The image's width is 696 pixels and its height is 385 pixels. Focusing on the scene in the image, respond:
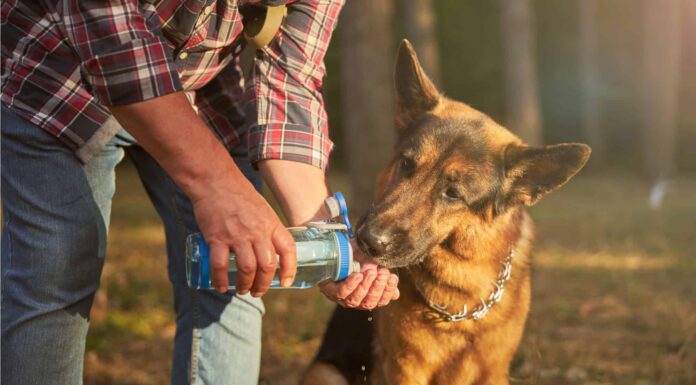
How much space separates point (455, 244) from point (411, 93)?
651 mm

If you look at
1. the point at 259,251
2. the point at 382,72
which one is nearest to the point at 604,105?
the point at 382,72

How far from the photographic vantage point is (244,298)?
2.76 m

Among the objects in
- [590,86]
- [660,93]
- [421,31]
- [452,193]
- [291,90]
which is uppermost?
[291,90]

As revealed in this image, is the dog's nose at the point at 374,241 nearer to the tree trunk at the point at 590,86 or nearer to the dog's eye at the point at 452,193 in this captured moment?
the dog's eye at the point at 452,193

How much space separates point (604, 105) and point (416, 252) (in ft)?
73.8

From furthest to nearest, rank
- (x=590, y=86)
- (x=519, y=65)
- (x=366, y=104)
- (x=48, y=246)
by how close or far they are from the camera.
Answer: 1. (x=590, y=86)
2. (x=519, y=65)
3. (x=366, y=104)
4. (x=48, y=246)

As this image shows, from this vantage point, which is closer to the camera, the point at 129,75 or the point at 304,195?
the point at 129,75

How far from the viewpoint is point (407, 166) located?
304cm

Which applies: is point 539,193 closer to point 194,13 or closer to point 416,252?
point 416,252

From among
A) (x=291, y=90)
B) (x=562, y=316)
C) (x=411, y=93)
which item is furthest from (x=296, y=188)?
(x=562, y=316)

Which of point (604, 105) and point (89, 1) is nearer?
point (89, 1)

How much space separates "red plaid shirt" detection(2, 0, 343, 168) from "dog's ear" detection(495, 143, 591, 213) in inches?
33.5

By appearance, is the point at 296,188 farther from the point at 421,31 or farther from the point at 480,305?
the point at 421,31

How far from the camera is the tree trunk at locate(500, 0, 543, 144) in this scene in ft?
57.4
